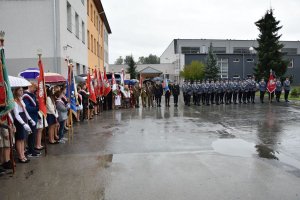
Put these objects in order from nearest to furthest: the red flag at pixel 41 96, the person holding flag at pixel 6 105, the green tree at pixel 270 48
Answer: the person holding flag at pixel 6 105, the red flag at pixel 41 96, the green tree at pixel 270 48

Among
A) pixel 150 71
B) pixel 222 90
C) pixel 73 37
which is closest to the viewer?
pixel 73 37

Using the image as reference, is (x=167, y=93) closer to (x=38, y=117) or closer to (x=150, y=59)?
(x=38, y=117)

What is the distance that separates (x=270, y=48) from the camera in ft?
118

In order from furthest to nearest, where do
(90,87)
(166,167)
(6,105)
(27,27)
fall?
1. (27,27)
2. (90,87)
3. (166,167)
4. (6,105)

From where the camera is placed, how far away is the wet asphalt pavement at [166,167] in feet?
17.8

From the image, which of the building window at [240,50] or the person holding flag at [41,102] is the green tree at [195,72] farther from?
the person holding flag at [41,102]

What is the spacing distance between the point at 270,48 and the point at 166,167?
32.5 m

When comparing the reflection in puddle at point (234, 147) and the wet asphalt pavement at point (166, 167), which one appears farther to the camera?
the reflection in puddle at point (234, 147)

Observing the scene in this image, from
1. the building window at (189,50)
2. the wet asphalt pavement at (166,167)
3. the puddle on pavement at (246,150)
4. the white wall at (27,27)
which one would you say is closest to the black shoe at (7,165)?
the wet asphalt pavement at (166,167)

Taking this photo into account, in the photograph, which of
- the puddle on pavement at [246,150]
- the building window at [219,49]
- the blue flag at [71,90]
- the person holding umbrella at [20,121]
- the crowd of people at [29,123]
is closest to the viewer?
the crowd of people at [29,123]

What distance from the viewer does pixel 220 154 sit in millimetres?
8008

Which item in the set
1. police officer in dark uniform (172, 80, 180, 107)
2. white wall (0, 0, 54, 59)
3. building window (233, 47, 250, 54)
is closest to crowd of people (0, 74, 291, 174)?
police officer in dark uniform (172, 80, 180, 107)

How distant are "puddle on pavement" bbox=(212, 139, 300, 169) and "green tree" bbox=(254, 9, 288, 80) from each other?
1107 inches

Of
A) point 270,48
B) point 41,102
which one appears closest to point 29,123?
point 41,102
